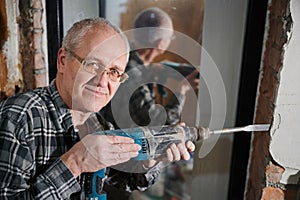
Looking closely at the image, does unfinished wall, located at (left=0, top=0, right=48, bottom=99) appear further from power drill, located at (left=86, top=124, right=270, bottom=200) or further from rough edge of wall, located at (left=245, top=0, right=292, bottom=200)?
rough edge of wall, located at (left=245, top=0, right=292, bottom=200)

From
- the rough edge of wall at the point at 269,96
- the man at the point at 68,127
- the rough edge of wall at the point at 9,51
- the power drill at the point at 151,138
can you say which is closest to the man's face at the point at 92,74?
the man at the point at 68,127

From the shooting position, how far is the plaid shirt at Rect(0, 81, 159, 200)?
2.70 feet

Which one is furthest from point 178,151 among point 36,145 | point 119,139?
point 36,145

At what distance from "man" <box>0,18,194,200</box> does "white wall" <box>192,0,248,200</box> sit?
29 centimetres

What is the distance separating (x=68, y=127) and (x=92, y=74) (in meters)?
0.18

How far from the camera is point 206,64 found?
117 centimetres

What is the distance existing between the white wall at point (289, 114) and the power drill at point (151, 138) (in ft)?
0.73

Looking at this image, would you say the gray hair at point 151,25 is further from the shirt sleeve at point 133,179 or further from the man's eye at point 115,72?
the shirt sleeve at point 133,179

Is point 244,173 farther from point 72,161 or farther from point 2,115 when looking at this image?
point 2,115

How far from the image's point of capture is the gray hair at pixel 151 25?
4.92 ft

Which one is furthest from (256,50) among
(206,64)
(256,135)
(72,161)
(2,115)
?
(2,115)

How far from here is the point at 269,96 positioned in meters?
1.01

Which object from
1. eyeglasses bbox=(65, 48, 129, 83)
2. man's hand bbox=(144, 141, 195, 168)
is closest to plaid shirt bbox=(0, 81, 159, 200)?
eyeglasses bbox=(65, 48, 129, 83)

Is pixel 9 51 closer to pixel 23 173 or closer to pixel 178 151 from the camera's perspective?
pixel 23 173
